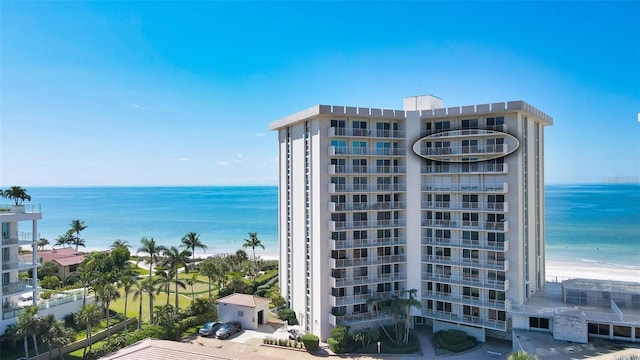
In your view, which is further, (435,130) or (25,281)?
(435,130)

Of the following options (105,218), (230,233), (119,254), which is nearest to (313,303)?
(119,254)

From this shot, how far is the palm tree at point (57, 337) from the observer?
25531mm

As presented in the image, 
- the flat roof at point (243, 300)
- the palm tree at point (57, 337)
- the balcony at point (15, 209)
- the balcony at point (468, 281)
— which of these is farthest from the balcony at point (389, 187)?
the balcony at point (15, 209)

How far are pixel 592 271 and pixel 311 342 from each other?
192 ft

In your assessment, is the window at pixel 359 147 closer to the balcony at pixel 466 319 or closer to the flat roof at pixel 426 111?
the flat roof at pixel 426 111

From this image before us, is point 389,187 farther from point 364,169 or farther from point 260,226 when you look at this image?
point 260,226

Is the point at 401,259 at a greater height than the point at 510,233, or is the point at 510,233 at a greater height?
the point at 510,233

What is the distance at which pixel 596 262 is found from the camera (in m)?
73.6

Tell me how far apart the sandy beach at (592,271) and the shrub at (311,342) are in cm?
4573

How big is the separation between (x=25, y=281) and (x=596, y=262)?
84.4 metres

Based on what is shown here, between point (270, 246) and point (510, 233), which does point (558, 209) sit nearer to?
point (270, 246)

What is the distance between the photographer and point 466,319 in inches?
1265

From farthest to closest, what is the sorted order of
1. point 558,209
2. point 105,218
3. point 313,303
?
point 105,218 → point 558,209 → point 313,303

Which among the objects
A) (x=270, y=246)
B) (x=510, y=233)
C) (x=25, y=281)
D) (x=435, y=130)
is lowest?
(x=270, y=246)
